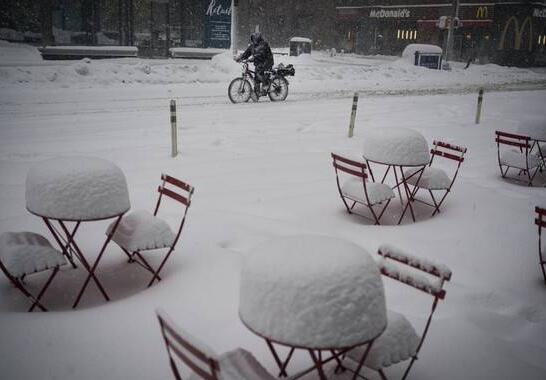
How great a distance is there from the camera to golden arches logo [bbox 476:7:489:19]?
131 ft

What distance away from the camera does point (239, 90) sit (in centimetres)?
1541

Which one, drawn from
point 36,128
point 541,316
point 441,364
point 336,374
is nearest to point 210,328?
point 336,374

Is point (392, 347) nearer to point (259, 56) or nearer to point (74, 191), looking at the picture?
point (74, 191)

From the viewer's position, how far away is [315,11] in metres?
52.3

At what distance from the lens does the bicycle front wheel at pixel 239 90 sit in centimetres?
1529

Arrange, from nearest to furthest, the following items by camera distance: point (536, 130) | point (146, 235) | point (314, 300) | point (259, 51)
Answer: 1. point (314, 300)
2. point (146, 235)
3. point (536, 130)
4. point (259, 51)

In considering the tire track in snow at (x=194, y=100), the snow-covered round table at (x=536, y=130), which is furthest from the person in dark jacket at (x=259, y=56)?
the snow-covered round table at (x=536, y=130)

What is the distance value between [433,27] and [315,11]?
1351 centimetres

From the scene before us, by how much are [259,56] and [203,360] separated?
13.9 metres

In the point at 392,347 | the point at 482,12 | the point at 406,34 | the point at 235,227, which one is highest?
the point at 482,12

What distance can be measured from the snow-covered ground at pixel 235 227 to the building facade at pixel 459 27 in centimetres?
2636

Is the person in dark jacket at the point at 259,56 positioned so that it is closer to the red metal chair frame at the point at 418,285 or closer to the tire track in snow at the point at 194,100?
the tire track in snow at the point at 194,100

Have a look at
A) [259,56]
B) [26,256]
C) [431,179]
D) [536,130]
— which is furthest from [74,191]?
[259,56]

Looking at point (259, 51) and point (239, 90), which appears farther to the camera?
point (239, 90)
